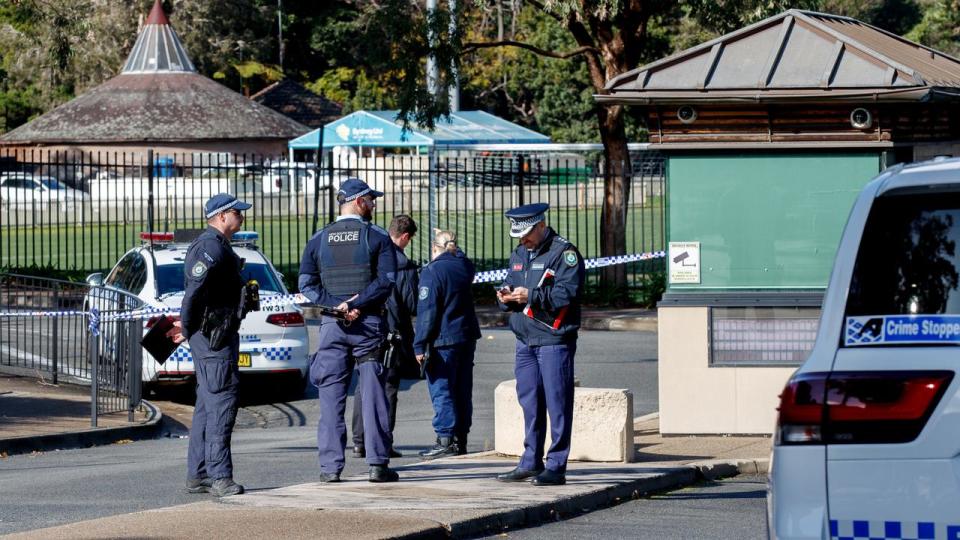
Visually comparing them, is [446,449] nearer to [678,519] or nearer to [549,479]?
[549,479]

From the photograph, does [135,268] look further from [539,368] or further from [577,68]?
[577,68]

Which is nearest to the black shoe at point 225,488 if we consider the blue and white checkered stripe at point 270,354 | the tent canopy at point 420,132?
the blue and white checkered stripe at point 270,354

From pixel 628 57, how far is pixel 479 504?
53.7 ft

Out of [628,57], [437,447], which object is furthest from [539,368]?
[628,57]

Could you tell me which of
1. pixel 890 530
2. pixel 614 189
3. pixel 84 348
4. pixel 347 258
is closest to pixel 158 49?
pixel 614 189

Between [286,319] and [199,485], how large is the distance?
559cm

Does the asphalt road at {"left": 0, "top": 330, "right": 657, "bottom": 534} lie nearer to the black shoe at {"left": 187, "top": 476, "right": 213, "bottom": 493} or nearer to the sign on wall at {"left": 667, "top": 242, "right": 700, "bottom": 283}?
the black shoe at {"left": 187, "top": 476, "right": 213, "bottom": 493}

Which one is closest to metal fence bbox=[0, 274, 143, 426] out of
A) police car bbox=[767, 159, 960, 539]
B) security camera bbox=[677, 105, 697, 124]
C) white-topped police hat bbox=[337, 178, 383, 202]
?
white-topped police hat bbox=[337, 178, 383, 202]

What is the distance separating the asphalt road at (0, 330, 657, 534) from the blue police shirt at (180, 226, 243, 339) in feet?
3.81

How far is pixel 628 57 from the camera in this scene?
24.1 metres

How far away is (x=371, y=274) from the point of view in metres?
9.46

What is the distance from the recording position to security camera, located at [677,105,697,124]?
11.7m

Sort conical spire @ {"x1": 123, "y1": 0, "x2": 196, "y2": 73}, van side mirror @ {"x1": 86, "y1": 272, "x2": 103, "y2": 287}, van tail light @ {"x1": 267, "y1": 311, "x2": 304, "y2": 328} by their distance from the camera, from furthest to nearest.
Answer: conical spire @ {"x1": 123, "y1": 0, "x2": 196, "y2": 73} → van tail light @ {"x1": 267, "y1": 311, "x2": 304, "y2": 328} → van side mirror @ {"x1": 86, "y1": 272, "x2": 103, "y2": 287}

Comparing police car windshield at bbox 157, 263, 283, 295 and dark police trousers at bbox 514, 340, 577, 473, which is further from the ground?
police car windshield at bbox 157, 263, 283, 295
